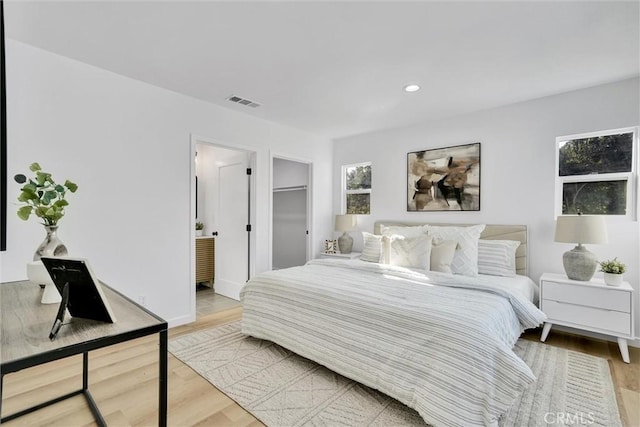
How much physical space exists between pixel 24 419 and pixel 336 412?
5.82ft

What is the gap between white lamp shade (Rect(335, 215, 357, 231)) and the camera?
14.8ft

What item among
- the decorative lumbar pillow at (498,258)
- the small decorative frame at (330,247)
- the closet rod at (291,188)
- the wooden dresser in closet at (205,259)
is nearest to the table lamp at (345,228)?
the small decorative frame at (330,247)

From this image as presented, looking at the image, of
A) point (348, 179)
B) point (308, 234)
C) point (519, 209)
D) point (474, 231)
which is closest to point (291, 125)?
point (348, 179)

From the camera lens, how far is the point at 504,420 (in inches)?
68.8

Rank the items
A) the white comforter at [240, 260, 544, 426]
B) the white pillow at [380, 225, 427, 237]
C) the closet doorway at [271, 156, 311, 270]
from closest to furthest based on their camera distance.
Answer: the white comforter at [240, 260, 544, 426]
the white pillow at [380, 225, 427, 237]
the closet doorway at [271, 156, 311, 270]

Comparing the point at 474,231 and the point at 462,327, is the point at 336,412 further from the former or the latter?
the point at 474,231

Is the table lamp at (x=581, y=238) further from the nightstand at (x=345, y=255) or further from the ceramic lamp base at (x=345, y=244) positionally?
the ceramic lamp base at (x=345, y=244)

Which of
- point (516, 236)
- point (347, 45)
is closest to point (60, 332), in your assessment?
point (347, 45)

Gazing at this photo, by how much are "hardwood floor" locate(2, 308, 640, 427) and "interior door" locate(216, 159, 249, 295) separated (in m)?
1.65

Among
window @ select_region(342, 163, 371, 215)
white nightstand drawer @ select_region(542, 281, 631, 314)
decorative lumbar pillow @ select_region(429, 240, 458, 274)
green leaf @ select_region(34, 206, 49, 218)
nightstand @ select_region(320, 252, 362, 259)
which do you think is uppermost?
window @ select_region(342, 163, 371, 215)

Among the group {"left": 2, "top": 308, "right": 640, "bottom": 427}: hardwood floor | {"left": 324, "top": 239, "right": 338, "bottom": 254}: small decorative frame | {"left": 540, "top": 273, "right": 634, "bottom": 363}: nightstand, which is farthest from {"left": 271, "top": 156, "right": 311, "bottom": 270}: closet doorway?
{"left": 540, "top": 273, "right": 634, "bottom": 363}: nightstand

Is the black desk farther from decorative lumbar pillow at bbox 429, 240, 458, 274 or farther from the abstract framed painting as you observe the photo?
the abstract framed painting

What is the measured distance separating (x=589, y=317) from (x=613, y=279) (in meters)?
0.37

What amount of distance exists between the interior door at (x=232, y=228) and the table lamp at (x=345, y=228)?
4.49 feet
